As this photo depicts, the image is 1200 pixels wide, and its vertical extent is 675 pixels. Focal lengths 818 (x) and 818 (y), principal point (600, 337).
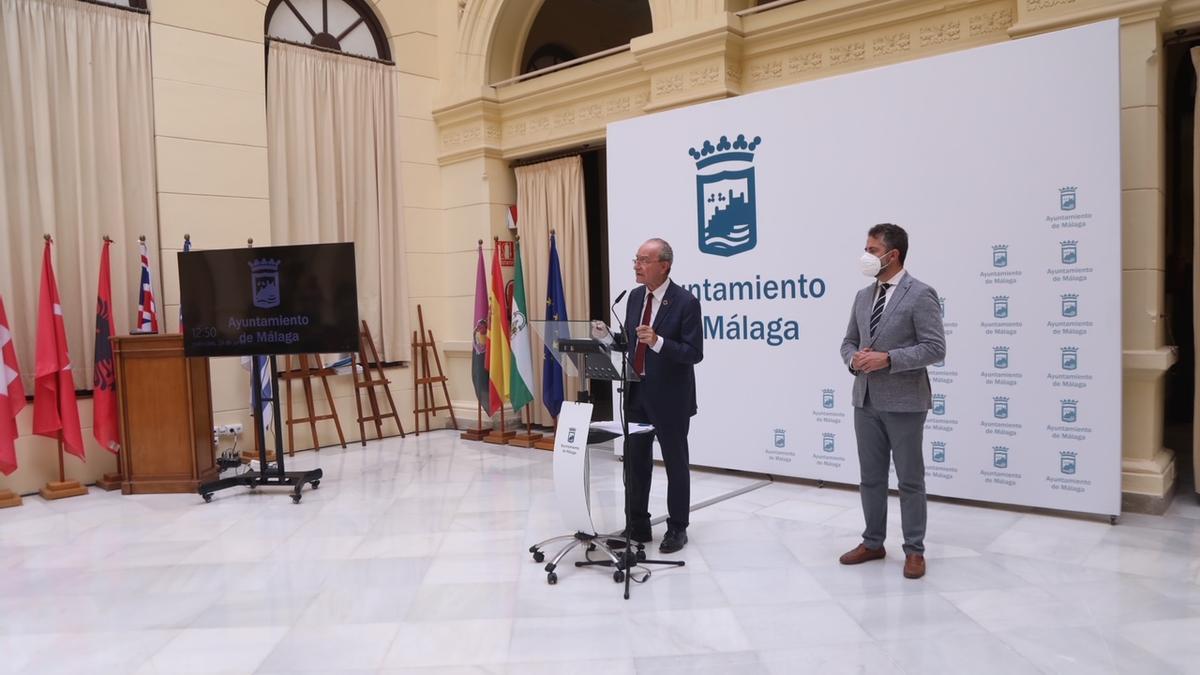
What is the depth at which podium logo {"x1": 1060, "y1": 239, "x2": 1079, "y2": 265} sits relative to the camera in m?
4.40

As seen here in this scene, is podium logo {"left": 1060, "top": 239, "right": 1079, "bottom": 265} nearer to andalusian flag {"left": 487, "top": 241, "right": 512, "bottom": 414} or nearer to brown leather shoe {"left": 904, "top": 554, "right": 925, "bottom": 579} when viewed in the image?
brown leather shoe {"left": 904, "top": 554, "right": 925, "bottom": 579}

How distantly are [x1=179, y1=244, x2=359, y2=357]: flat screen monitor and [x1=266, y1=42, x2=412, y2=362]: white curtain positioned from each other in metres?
1.82

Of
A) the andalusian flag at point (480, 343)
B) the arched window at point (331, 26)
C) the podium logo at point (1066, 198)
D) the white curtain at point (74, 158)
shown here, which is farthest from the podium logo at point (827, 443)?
the arched window at point (331, 26)

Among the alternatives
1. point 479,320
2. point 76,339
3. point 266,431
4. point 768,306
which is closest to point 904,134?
point 768,306

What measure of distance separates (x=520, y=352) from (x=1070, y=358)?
4.54 meters

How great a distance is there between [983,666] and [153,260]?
6463 millimetres

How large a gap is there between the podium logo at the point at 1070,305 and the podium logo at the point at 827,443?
1568 millimetres

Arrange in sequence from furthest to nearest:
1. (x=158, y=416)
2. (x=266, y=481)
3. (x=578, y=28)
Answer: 1. (x=578, y=28)
2. (x=158, y=416)
3. (x=266, y=481)

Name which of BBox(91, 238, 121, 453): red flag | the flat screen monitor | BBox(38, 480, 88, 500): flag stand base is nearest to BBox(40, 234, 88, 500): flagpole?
BBox(38, 480, 88, 500): flag stand base

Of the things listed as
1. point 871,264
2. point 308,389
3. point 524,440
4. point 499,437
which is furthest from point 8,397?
point 871,264

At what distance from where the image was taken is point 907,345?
12.0 ft

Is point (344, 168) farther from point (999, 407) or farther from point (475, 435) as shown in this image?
point (999, 407)

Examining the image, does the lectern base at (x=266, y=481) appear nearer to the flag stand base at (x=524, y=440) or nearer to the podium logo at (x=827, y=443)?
the flag stand base at (x=524, y=440)

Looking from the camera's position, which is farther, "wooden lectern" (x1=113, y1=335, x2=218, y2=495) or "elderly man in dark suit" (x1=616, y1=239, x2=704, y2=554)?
"wooden lectern" (x1=113, y1=335, x2=218, y2=495)
